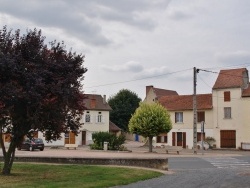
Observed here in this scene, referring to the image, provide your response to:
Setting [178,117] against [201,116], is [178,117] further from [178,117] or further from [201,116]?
[201,116]

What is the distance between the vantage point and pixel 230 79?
2100 inches

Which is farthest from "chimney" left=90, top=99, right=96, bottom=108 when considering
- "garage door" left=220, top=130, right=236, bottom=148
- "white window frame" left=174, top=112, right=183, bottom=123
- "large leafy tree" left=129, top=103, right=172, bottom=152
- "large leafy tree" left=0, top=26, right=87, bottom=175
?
"large leafy tree" left=0, top=26, right=87, bottom=175

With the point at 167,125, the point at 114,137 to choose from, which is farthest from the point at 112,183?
the point at 114,137

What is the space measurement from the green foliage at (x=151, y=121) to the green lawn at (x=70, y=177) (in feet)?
71.4

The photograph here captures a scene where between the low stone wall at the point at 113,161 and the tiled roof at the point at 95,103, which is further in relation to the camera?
the tiled roof at the point at 95,103

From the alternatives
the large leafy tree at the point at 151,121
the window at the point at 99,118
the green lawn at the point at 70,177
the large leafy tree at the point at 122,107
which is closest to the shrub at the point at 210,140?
the large leafy tree at the point at 151,121

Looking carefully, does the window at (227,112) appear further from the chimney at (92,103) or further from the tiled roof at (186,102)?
the chimney at (92,103)

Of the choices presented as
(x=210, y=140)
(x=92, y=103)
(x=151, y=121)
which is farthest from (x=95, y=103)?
(x=151, y=121)

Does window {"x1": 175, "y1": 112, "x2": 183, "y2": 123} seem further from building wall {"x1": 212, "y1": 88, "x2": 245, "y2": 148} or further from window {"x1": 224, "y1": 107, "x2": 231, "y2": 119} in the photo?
window {"x1": 224, "y1": 107, "x2": 231, "y2": 119}

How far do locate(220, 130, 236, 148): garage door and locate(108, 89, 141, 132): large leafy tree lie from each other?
31.2m

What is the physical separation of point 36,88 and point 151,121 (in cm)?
2629

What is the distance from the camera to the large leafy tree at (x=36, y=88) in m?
15.2

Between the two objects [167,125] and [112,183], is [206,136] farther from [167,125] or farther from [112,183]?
[112,183]

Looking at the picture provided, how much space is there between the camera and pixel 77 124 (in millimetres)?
17812
